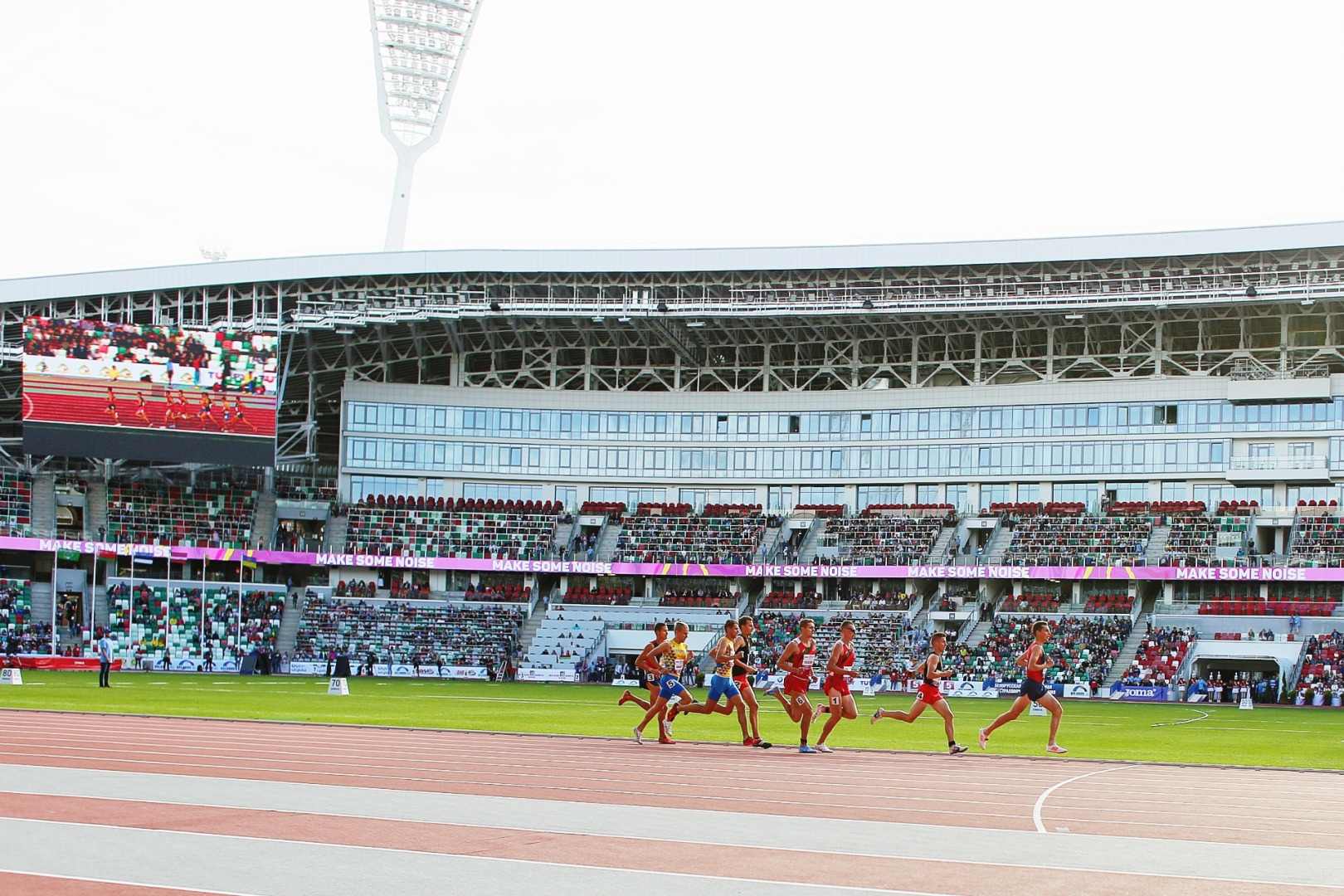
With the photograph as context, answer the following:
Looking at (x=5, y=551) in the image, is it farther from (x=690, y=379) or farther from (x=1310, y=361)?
(x=1310, y=361)

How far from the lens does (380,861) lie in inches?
364

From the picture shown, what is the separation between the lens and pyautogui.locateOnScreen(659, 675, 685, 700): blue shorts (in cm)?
1950

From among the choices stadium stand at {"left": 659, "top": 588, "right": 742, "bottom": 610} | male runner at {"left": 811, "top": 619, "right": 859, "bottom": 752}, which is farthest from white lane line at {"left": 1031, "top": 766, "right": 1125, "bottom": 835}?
stadium stand at {"left": 659, "top": 588, "right": 742, "bottom": 610}

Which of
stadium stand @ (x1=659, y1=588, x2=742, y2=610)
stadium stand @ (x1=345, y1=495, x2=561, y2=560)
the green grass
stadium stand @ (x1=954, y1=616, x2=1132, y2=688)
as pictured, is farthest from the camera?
stadium stand @ (x1=345, y1=495, x2=561, y2=560)

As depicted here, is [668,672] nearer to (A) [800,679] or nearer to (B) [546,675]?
(A) [800,679]

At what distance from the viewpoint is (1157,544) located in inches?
2421

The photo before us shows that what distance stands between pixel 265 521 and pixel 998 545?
33888 mm

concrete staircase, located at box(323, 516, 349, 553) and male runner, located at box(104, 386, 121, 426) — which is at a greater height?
male runner, located at box(104, 386, 121, 426)

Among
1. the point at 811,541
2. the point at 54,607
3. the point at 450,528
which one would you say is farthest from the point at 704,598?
the point at 54,607

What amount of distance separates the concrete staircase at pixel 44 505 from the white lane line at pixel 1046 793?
55568 millimetres

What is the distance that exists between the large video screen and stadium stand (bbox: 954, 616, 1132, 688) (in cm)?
3055

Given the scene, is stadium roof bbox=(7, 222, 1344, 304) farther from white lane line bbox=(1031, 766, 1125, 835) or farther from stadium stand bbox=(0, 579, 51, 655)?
white lane line bbox=(1031, 766, 1125, 835)

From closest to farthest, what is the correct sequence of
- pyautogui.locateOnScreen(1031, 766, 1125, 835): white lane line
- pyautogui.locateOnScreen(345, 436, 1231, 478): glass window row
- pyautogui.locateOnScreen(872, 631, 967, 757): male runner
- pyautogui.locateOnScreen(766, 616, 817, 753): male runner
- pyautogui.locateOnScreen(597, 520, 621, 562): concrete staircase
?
1. pyautogui.locateOnScreen(1031, 766, 1125, 835): white lane line
2. pyautogui.locateOnScreen(872, 631, 967, 757): male runner
3. pyautogui.locateOnScreen(766, 616, 817, 753): male runner
4. pyautogui.locateOnScreen(345, 436, 1231, 478): glass window row
5. pyautogui.locateOnScreen(597, 520, 621, 562): concrete staircase

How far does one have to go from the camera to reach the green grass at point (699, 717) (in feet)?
77.9
